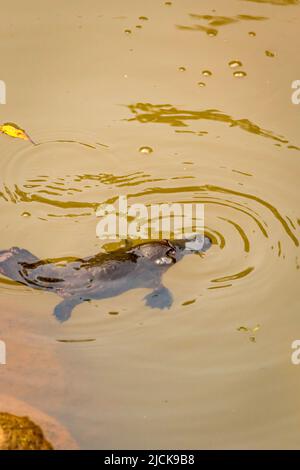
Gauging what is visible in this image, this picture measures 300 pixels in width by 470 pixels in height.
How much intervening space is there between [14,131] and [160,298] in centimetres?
205

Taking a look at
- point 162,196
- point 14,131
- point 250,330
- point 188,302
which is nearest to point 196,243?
point 188,302

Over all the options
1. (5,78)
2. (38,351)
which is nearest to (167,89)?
(5,78)

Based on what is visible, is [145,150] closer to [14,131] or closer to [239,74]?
[14,131]

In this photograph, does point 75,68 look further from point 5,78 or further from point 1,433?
point 1,433

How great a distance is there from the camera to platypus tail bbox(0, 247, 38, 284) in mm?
4391

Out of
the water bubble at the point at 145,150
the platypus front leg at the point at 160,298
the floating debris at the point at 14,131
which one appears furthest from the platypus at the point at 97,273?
the floating debris at the point at 14,131

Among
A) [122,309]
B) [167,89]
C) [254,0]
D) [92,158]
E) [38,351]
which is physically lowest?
[38,351]

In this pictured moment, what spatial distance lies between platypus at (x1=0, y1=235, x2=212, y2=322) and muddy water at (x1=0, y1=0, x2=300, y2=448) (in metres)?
0.08

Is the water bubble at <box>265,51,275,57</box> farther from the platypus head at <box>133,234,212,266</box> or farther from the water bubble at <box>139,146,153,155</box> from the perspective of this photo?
the platypus head at <box>133,234,212,266</box>

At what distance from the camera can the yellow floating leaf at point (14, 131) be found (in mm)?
5457

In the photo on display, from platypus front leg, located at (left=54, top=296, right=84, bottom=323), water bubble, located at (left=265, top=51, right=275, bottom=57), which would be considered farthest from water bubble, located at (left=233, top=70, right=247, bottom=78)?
platypus front leg, located at (left=54, top=296, right=84, bottom=323)

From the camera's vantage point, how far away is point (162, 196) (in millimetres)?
5086

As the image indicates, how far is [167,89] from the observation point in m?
5.93

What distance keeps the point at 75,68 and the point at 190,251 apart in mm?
2380
